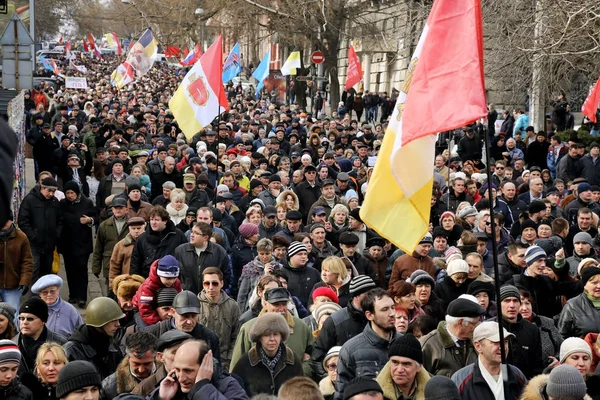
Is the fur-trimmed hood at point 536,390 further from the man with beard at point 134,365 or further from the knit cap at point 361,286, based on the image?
the man with beard at point 134,365

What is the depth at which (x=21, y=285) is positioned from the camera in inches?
421

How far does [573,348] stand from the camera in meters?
6.80

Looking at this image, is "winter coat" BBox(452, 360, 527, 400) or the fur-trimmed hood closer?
the fur-trimmed hood

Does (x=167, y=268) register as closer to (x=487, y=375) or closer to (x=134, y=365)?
(x=134, y=365)

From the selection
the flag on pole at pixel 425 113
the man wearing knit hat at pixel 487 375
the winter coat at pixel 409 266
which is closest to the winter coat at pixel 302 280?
the winter coat at pixel 409 266

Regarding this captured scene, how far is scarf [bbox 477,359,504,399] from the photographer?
19.7 feet

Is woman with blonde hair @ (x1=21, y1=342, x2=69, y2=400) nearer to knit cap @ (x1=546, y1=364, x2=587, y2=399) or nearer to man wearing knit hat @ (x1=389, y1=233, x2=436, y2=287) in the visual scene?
knit cap @ (x1=546, y1=364, x2=587, y2=399)

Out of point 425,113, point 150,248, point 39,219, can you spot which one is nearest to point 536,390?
point 425,113

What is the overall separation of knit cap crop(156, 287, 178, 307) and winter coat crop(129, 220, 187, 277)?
286cm

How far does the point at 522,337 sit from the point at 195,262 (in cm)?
380

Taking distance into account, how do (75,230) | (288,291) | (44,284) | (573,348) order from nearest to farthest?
(573,348), (44,284), (288,291), (75,230)

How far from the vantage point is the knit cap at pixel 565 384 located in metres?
5.34

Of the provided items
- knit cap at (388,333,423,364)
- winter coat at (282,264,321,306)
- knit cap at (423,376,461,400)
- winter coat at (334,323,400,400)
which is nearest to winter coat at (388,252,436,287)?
winter coat at (282,264,321,306)

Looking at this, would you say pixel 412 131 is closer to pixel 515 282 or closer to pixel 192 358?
pixel 192 358
